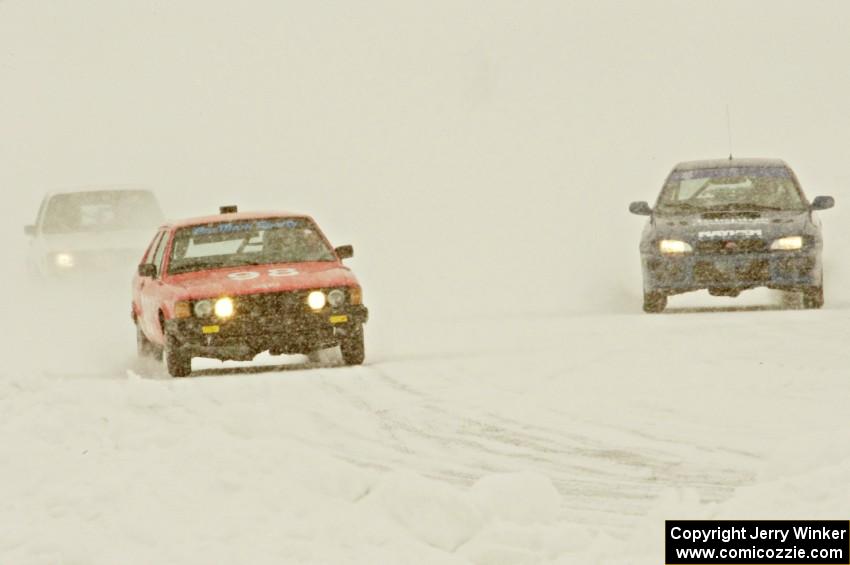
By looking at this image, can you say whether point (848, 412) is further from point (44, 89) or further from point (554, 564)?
point (44, 89)

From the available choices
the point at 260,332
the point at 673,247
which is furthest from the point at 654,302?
the point at 260,332

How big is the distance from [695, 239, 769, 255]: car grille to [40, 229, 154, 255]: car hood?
7427 millimetres

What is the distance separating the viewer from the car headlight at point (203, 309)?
41.1 ft

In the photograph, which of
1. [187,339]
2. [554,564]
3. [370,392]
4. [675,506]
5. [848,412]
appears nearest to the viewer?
[554,564]

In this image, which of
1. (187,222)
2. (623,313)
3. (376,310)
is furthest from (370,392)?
(376,310)

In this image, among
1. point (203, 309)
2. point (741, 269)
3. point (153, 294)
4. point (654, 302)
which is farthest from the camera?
point (654, 302)

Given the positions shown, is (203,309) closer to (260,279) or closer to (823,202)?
(260,279)

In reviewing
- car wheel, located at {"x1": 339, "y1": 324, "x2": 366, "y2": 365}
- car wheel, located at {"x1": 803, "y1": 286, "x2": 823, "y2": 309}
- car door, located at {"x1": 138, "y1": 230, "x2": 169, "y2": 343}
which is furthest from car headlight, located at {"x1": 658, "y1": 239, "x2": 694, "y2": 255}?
car door, located at {"x1": 138, "y1": 230, "x2": 169, "y2": 343}

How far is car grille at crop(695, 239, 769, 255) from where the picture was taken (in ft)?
51.4

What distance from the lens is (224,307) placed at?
12578 mm

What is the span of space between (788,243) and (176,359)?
616 cm

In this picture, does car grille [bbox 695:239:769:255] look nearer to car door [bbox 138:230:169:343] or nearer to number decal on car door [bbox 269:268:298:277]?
number decal on car door [bbox 269:268:298:277]

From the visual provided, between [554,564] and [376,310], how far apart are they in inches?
604

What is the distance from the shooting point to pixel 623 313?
1756 centimetres
